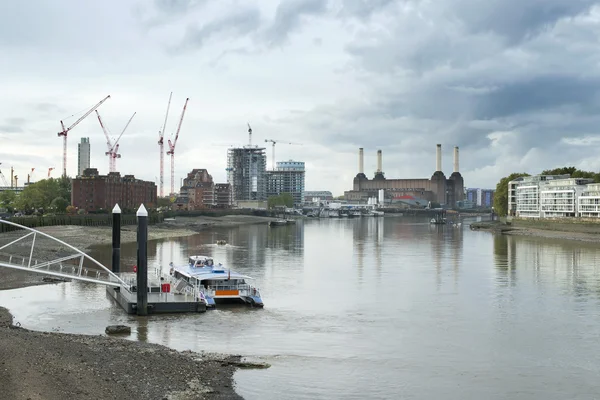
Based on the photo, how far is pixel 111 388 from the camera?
2269 centimetres

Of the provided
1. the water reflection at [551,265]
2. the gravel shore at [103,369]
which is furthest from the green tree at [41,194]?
the gravel shore at [103,369]

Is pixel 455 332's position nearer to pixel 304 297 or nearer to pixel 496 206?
pixel 304 297

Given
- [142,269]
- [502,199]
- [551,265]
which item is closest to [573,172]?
[502,199]

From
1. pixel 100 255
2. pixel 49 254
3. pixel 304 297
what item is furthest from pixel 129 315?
pixel 100 255

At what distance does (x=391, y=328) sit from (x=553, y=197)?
133838 mm

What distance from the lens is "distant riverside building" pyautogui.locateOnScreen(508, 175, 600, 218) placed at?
5669 inches

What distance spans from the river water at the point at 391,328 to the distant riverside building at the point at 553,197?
82007 millimetres

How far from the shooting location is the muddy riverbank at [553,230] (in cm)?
12100

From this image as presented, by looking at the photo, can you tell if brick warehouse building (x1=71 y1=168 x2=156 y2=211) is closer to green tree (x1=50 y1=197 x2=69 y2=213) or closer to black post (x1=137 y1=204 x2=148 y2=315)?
green tree (x1=50 y1=197 x2=69 y2=213)

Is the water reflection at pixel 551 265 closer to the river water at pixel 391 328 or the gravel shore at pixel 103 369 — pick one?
the river water at pixel 391 328

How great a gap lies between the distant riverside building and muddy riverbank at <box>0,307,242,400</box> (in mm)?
129032

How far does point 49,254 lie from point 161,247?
28.1 meters

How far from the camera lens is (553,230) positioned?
13750 centimetres

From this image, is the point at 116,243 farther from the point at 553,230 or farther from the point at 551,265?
the point at 553,230
